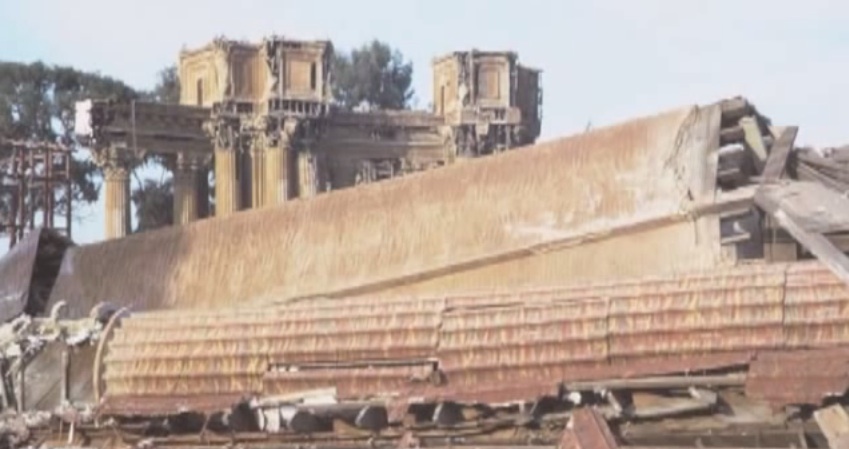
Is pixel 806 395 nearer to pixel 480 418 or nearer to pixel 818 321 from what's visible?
pixel 818 321

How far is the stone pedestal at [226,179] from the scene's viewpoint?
38656mm

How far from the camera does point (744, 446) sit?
5.68 meters

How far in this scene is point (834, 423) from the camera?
5.30 m

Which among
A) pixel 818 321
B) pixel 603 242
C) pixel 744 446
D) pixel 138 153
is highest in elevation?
pixel 138 153

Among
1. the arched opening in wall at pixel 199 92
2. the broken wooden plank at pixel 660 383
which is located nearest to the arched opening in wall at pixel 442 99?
the arched opening in wall at pixel 199 92

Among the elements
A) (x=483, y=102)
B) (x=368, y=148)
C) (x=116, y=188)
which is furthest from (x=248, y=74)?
(x=483, y=102)

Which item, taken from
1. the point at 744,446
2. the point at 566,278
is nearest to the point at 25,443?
the point at 566,278

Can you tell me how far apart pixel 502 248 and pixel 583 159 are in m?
0.60

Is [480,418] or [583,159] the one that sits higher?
[583,159]

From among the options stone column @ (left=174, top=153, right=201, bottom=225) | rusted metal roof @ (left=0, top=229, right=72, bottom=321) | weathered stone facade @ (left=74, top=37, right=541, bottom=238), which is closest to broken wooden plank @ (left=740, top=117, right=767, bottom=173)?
rusted metal roof @ (left=0, top=229, right=72, bottom=321)

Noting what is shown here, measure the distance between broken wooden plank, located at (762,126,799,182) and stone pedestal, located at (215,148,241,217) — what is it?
31.6 metres

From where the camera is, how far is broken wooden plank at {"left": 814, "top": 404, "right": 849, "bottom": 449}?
5232 millimetres

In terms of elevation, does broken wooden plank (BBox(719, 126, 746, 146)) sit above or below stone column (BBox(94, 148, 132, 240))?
below

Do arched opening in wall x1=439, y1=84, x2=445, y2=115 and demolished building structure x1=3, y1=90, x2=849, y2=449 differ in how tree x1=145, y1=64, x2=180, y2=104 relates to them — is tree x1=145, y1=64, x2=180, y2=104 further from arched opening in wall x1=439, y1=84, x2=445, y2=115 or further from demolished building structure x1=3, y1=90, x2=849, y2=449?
demolished building structure x1=3, y1=90, x2=849, y2=449
